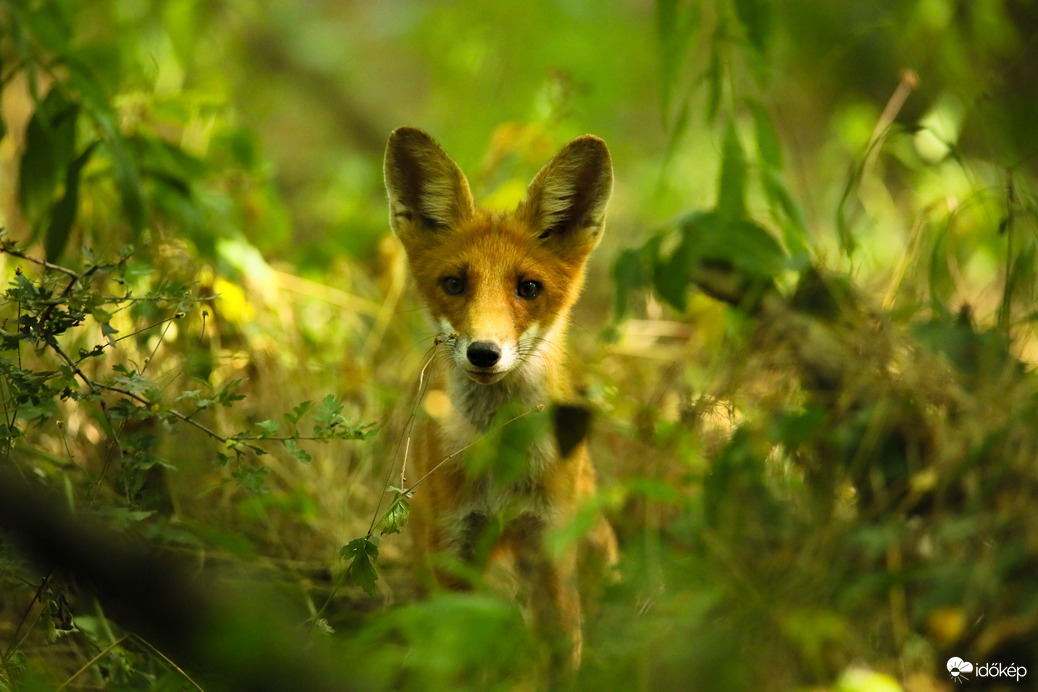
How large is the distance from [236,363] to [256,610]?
3147 millimetres

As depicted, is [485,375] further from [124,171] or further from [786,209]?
[124,171]

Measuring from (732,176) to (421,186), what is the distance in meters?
1.29

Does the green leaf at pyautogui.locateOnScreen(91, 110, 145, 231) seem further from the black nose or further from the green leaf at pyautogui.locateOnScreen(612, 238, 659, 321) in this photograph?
the green leaf at pyautogui.locateOnScreen(612, 238, 659, 321)

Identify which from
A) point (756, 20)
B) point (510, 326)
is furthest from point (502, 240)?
point (756, 20)

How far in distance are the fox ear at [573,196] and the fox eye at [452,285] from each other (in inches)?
16.3

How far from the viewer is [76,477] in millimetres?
3299

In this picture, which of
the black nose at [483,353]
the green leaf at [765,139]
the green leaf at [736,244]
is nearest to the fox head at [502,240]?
the black nose at [483,353]

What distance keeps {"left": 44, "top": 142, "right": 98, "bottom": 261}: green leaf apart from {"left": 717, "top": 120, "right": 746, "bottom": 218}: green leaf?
2.55 m

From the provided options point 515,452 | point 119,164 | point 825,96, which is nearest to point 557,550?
point 515,452

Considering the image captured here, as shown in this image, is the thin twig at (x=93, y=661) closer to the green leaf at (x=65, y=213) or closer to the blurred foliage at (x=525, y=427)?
the blurred foliage at (x=525, y=427)

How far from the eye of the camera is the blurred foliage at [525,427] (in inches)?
97.8

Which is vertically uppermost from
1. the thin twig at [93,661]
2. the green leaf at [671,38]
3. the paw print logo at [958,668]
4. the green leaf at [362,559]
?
the green leaf at [671,38]

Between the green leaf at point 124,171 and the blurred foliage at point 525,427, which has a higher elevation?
the green leaf at point 124,171

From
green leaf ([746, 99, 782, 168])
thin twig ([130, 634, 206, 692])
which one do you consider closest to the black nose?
thin twig ([130, 634, 206, 692])
